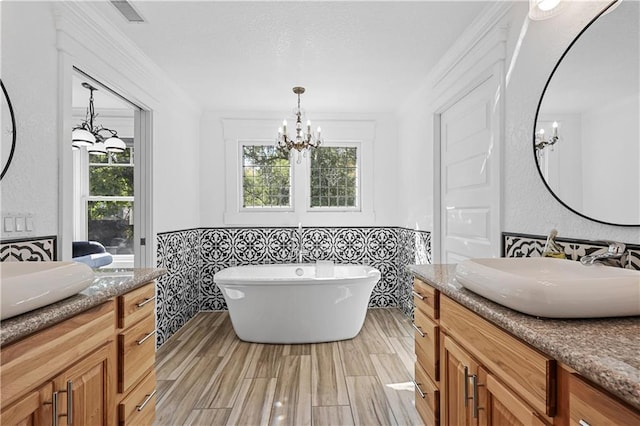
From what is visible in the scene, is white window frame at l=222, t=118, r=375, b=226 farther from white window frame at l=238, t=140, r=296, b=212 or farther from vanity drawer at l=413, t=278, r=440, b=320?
vanity drawer at l=413, t=278, r=440, b=320

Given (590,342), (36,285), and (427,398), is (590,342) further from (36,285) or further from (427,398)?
(36,285)

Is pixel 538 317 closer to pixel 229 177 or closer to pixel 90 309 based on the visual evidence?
pixel 90 309

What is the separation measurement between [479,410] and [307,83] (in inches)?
121

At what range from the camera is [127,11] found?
2.20m

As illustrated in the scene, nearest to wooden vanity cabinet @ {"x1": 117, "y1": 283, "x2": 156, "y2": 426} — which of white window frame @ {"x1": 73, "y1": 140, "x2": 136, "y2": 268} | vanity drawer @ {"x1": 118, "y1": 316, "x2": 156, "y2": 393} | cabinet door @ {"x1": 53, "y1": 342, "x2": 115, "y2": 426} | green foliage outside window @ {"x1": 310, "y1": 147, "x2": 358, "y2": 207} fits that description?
vanity drawer @ {"x1": 118, "y1": 316, "x2": 156, "y2": 393}

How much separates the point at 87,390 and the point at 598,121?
2203 millimetres

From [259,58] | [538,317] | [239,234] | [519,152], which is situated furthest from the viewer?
[239,234]

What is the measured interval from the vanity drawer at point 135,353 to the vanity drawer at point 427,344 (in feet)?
4.46

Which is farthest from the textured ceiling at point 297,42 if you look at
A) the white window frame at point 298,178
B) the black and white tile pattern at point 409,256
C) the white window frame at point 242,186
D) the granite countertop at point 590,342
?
the granite countertop at point 590,342

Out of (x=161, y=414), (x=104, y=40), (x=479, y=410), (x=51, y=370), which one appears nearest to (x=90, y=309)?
(x=51, y=370)

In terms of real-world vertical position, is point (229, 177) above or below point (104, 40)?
below

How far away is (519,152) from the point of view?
84.7 inches

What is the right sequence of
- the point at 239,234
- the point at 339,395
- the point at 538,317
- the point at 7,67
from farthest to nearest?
the point at 239,234
the point at 339,395
the point at 7,67
the point at 538,317

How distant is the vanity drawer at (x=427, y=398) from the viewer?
5.80 ft
